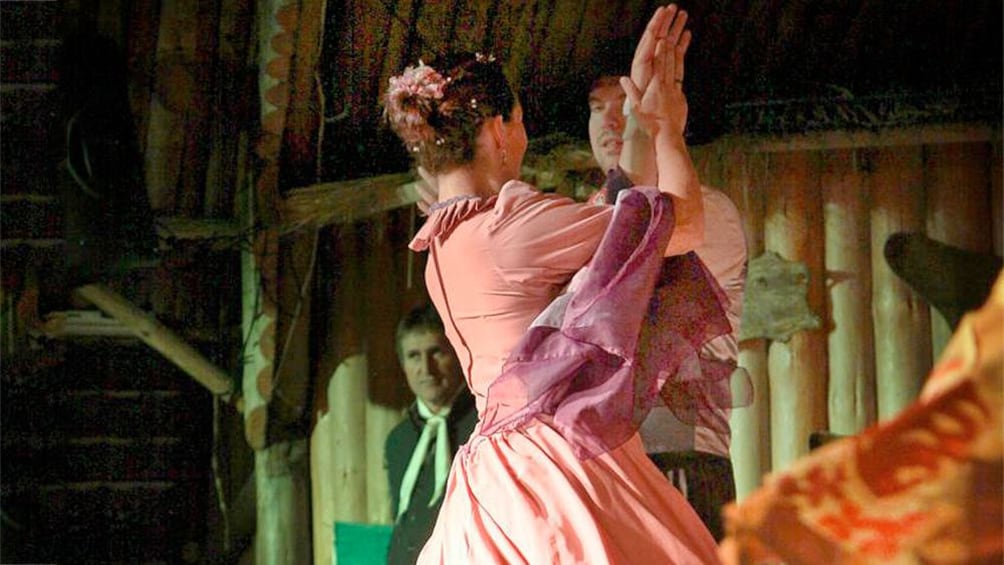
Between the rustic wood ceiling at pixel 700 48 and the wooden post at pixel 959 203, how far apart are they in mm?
99

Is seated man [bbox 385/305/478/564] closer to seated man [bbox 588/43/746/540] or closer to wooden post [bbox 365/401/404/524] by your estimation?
wooden post [bbox 365/401/404/524]

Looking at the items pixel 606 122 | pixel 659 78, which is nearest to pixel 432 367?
pixel 606 122

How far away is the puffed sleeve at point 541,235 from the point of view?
5.00 ft

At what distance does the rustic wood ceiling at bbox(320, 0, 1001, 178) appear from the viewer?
5.96 ft

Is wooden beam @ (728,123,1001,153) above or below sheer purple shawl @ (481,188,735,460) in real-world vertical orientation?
above

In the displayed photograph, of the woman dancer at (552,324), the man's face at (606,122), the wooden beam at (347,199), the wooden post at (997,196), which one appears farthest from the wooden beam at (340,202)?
the wooden post at (997,196)

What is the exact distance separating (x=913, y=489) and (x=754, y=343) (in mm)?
1522

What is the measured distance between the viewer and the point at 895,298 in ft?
6.57

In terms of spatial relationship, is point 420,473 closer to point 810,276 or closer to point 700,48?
point 810,276

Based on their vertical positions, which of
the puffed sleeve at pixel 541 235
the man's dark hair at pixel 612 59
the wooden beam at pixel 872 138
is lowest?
the puffed sleeve at pixel 541 235

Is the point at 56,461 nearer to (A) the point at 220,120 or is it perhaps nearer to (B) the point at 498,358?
(A) the point at 220,120

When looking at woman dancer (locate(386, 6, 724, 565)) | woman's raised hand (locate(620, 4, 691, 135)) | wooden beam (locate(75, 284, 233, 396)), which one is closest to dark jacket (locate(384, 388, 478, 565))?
wooden beam (locate(75, 284, 233, 396))

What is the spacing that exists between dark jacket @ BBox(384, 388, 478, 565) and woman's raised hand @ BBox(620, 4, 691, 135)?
694mm

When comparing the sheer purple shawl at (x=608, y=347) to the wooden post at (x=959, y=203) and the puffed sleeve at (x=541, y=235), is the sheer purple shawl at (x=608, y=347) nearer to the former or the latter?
the puffed sleeve at (x=541, y=235)
